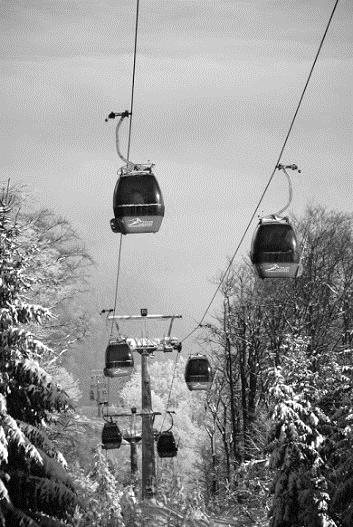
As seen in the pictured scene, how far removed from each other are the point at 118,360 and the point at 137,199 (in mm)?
15479

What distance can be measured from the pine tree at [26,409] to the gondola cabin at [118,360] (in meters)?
11.8

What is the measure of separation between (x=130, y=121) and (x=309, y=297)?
67.9 ft

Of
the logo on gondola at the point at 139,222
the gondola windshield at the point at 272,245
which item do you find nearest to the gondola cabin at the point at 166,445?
the gondola windshield at the point at 272,245

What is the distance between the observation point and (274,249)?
1154 centimetres

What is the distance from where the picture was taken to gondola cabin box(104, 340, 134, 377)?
1004 inches

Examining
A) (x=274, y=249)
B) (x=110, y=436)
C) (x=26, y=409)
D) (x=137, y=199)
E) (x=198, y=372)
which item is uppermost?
(x=137, y=199)

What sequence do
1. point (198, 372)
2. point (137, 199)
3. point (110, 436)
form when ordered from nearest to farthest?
point (137, 199) → point (198, 372) → point (110, 436)

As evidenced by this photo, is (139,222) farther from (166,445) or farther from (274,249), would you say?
(166,445)

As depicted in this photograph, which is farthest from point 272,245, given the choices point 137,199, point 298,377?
point 298,377

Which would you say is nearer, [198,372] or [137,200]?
[137,200]

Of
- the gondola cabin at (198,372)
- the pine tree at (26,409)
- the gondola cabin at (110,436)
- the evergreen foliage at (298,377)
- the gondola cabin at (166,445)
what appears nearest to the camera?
the pine tree at (26,409)

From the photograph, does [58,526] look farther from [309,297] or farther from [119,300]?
[119,300]

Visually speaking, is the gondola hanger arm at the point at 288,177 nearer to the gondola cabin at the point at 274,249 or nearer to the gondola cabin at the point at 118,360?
the gondola cabin at the point at 274,249

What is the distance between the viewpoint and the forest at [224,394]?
13.2m
